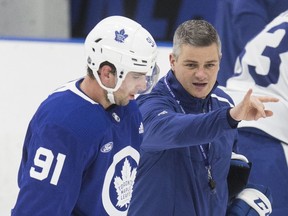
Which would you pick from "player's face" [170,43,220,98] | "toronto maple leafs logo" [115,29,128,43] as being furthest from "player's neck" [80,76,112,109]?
"player's face" [170,43,220,98]

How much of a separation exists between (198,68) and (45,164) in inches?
26.3

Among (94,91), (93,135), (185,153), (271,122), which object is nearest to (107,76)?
(94,91)

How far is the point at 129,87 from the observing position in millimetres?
1886

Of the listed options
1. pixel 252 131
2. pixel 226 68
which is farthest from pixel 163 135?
pixel 226 68

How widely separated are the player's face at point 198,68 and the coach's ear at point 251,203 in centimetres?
39

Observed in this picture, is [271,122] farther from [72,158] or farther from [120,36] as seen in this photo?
[72,158]

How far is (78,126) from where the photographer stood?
1784mm

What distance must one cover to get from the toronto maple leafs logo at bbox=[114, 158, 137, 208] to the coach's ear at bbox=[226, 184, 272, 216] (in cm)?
55

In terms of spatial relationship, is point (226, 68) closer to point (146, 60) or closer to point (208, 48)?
point (208, 48)

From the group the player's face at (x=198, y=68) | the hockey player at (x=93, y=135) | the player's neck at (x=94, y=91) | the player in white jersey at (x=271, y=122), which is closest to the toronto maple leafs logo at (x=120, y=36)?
the hockey player at (x=93, y=135)

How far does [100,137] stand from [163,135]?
32 cm

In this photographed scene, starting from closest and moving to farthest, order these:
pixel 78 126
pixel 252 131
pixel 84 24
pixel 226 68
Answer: pixel 78 126
pixel 252 131
pixel 226 68
pixel 84 24

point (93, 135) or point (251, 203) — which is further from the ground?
point (93, 135)

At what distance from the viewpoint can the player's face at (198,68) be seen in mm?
2260
